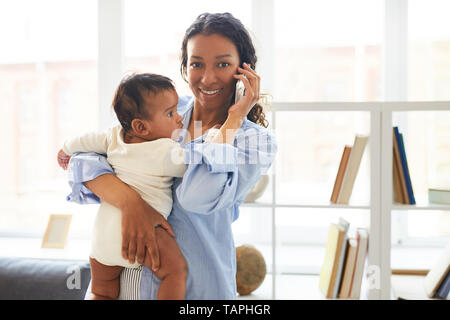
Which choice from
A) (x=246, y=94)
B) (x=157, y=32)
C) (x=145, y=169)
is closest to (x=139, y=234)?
(x=145, y=169)

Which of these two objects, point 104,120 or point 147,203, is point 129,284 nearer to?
point 147,203

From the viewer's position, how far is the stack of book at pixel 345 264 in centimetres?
187

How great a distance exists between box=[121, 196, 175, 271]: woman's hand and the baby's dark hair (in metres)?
0.18

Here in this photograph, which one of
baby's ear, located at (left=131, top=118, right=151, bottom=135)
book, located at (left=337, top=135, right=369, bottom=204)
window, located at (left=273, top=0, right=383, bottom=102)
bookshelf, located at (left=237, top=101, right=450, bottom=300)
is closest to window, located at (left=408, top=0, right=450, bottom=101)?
window, located at (left=273, top=0, right=383, bottom=102)

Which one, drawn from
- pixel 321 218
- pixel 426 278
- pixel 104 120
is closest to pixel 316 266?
pixel 321 218

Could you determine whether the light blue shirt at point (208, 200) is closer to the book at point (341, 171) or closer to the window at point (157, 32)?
the book at point (341, 171)

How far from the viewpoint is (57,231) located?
2.31 metres

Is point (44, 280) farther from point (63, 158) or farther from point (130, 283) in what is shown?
point (130, 283)

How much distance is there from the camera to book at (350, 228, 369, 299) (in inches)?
73.5

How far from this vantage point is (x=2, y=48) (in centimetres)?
251

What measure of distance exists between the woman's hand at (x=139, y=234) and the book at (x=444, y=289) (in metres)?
1.41

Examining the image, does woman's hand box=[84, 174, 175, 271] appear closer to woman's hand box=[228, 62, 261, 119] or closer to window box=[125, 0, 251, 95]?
woman's hand box=[228, 62, 261, 119]

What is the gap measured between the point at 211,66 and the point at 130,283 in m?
0.49

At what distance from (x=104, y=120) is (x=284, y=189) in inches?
40.3
